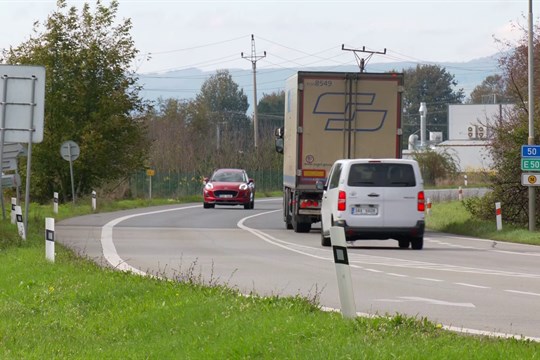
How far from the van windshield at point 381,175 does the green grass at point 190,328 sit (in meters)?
11.3

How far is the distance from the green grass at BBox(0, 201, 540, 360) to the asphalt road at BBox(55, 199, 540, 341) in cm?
→ 151

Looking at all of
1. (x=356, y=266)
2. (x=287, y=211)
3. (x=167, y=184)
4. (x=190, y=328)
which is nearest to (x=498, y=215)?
(x=287, y=211)

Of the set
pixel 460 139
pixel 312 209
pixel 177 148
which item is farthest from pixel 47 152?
pixel 460 139

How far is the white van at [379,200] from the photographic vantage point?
2712 centimetres

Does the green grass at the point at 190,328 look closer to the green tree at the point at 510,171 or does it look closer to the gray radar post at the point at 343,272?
the gray radar post at the point at 343,272

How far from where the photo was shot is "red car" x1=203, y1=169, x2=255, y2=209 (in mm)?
54844

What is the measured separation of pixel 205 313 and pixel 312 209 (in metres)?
21.3

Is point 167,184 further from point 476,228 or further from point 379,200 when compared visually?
point 379,200

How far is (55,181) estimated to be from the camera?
187 feet

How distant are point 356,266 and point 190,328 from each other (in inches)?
414

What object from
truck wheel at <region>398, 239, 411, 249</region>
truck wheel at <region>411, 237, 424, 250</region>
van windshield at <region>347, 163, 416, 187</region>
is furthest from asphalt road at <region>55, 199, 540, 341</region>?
van windshield at <region>347, 163, 416, 187</region>

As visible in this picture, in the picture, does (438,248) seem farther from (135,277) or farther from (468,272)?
(135,277)

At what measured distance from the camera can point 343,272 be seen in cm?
1123

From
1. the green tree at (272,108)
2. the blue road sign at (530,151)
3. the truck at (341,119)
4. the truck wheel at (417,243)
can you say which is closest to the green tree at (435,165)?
the blue road sign at (530,151)
